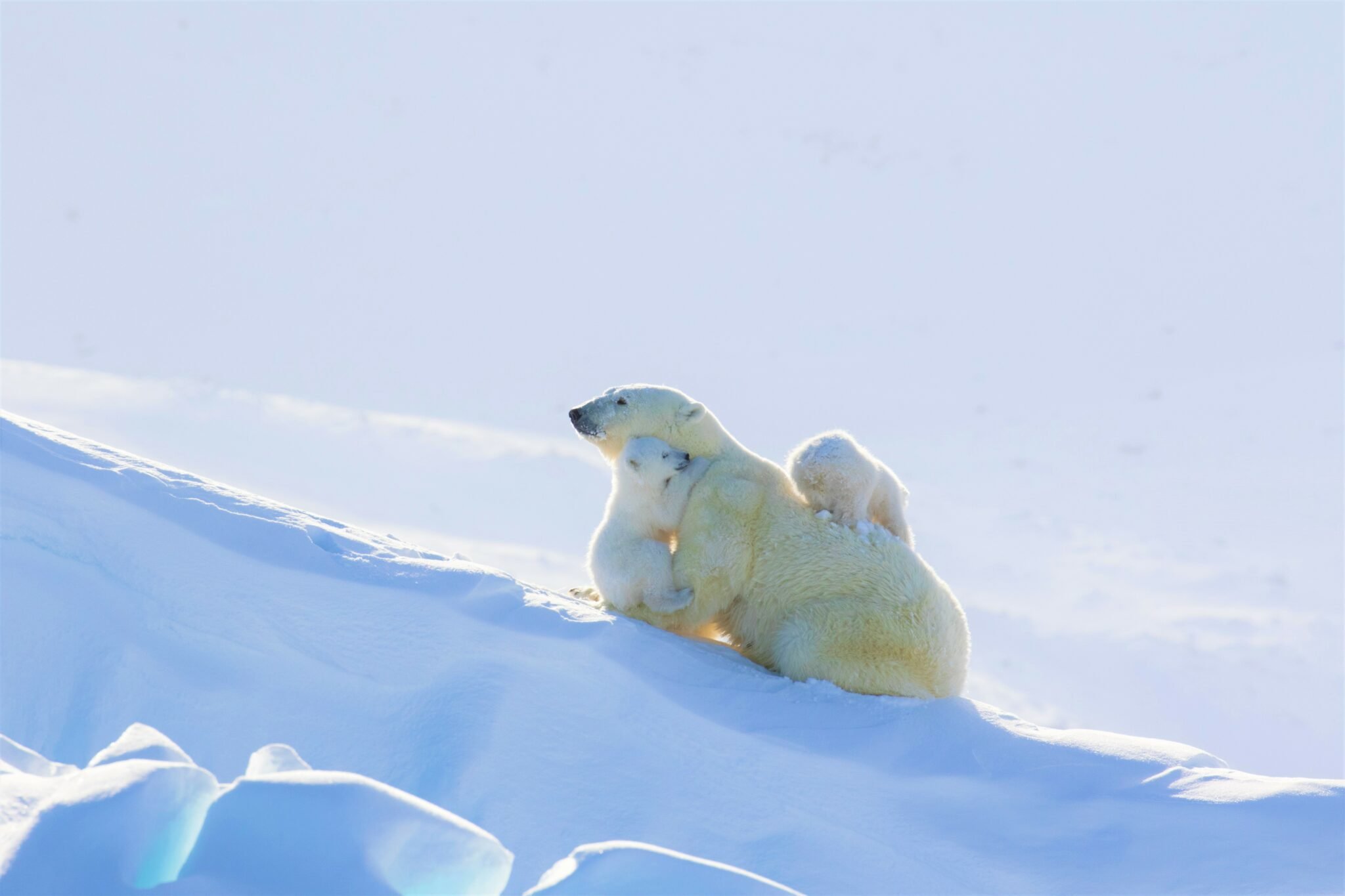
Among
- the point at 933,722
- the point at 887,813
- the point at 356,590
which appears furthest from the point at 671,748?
the point at 356,590

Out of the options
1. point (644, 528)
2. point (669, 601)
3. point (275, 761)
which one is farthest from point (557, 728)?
point (275, 761)

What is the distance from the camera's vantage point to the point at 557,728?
4613mm

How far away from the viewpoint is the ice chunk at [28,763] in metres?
3.56

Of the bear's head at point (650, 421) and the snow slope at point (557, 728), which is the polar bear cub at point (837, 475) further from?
the snow slope at point (557, 728)

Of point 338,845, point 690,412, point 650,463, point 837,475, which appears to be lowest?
point 338,845

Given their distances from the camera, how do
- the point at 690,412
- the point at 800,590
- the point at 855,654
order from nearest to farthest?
1. the point at 855,654
2. the point at 800,590
3. the point at 690,412

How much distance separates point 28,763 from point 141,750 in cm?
57

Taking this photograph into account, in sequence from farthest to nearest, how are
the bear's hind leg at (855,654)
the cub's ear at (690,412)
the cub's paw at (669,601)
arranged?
1. the cub's ear at (690,412)
2. the cub's paw at (669,601)
3. the bear's hind leg at (855,654)

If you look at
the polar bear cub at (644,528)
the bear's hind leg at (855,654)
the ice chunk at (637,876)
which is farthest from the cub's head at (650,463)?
the ice chunk at (637,876)

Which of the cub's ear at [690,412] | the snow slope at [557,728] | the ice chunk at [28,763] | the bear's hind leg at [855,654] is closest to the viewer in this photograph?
the ice chunk at [28,763]

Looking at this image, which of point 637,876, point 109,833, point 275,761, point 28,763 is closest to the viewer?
point 109,833

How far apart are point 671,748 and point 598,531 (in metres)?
1.47

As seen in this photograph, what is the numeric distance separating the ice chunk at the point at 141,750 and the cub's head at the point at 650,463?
2.77m

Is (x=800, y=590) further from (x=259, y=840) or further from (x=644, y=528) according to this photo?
(x=259, y=840)
